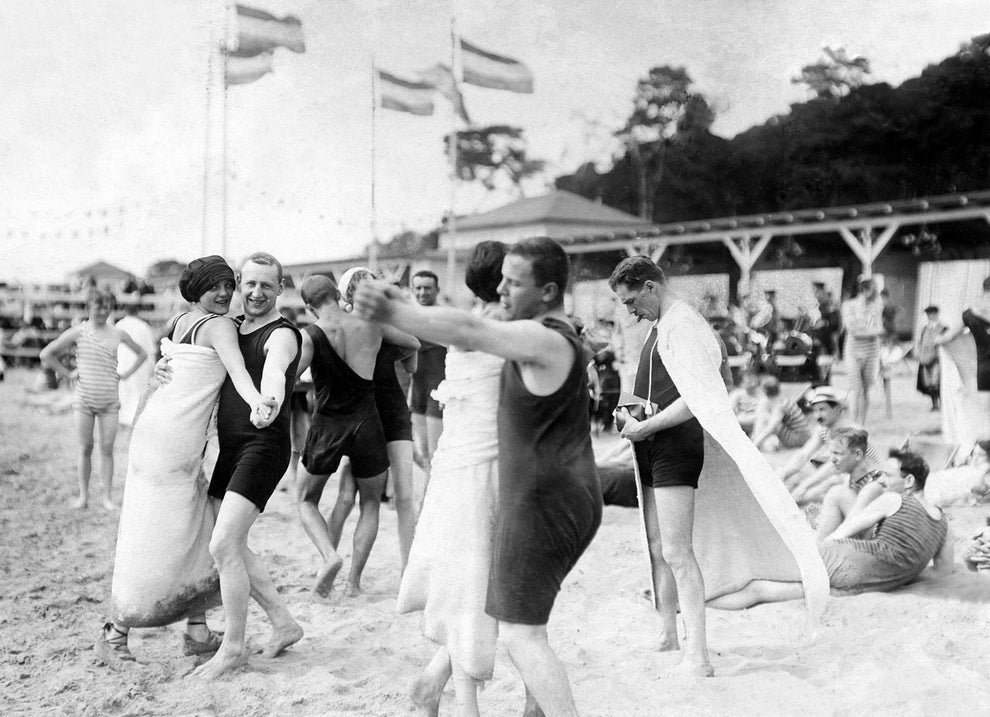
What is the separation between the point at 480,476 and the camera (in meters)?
2.41

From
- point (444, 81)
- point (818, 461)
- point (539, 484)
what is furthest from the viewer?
point (444, 81)

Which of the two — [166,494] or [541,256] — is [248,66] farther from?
[541,256]

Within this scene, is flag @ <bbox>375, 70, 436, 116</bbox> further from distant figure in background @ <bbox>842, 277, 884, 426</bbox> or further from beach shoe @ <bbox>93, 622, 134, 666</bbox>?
beach shoe @ <bbox>93, 622, 134, 666</bbox>

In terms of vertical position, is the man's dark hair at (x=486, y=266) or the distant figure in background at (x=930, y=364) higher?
the man's dark hair at (x=486, y=266)

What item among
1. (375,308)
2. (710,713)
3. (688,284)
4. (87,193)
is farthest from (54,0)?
(688,284)

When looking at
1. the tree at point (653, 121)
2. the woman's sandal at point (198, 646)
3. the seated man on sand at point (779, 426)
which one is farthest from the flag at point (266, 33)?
the tree at point (653, 121)

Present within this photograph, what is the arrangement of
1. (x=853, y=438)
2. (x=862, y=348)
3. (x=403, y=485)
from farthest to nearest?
(x=862, y=348), (x=853, y=438), (x=403, y=485)

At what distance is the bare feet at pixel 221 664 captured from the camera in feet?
10.0

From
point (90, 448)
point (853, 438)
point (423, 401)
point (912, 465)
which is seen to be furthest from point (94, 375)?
point (912, 465)

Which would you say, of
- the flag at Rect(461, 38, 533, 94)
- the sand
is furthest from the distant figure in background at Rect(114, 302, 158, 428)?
the flag at Rect(461, 38, 533, 94)

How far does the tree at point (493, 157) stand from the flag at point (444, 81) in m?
9.34

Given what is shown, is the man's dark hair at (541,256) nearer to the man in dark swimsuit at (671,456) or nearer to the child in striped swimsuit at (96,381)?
the man in dark swimsuit at (671,456)

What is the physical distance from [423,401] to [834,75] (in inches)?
442

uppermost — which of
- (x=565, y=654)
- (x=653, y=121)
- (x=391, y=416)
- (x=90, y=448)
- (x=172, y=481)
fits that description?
(x=653, y=121)
